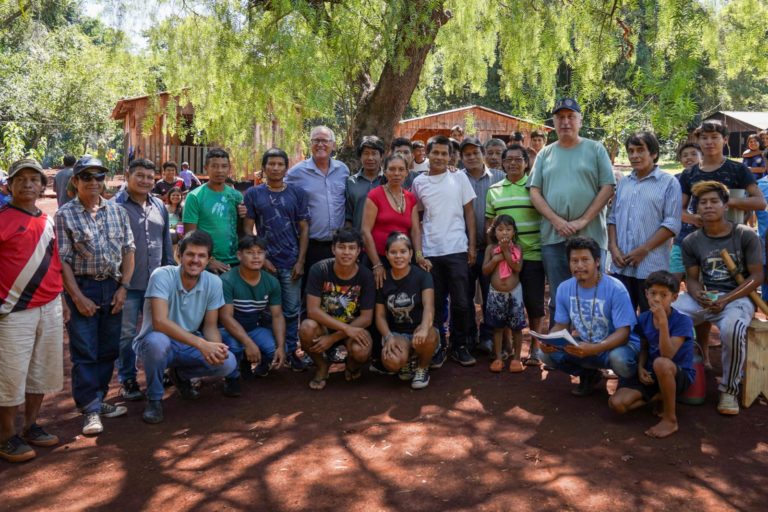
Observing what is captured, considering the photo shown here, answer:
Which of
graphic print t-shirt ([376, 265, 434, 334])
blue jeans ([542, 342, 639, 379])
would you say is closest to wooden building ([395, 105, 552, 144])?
graphic print t-shirt ([376, 265, 434, 334])

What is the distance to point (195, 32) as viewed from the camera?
6.50 m

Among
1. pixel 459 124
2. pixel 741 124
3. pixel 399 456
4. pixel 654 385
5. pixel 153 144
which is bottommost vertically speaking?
pixel 399 456

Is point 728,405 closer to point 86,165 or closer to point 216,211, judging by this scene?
point 216,211

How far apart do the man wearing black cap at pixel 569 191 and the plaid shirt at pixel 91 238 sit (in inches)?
123

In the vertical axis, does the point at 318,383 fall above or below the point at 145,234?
below

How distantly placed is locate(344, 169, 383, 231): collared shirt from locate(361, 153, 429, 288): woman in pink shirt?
29 centimetres

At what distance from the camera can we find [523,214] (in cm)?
522

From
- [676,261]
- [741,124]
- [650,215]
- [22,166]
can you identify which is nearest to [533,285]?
[650,215]

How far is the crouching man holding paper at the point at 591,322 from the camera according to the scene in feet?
13.8

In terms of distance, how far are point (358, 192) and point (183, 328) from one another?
189 cm

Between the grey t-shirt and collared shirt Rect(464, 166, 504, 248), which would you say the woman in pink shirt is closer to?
collared shirt Rect(464, 166, 504, 248)

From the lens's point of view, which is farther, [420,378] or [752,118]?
[752,118]

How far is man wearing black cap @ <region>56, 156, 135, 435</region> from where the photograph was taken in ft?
13.6

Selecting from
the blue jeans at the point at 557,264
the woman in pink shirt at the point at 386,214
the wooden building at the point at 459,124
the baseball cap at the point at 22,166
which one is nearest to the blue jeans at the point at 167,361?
the baseball cap at the point at 22,166
